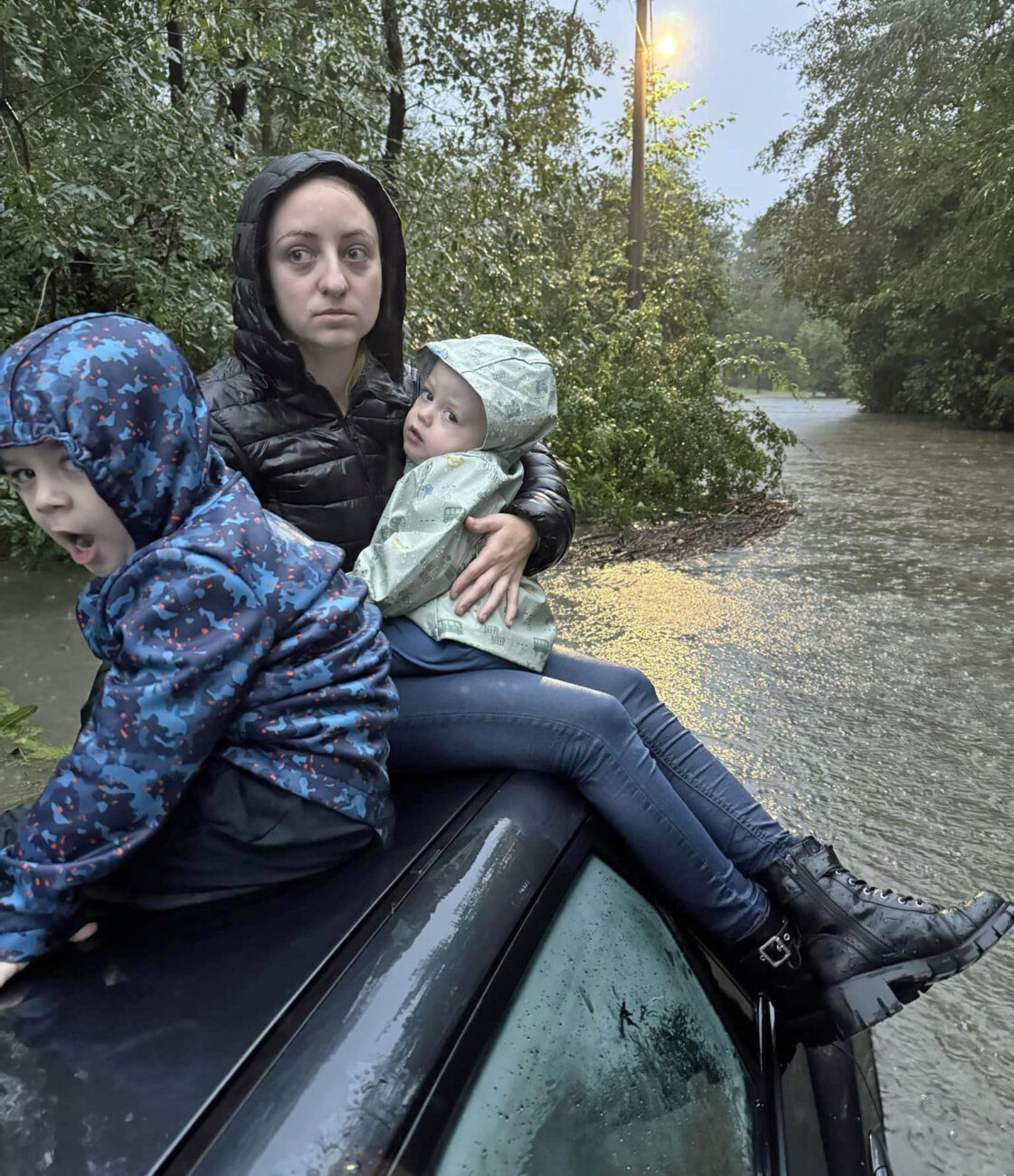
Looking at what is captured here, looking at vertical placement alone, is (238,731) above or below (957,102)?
below

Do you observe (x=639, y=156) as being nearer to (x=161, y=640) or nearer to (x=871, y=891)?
(x=871, y=891)

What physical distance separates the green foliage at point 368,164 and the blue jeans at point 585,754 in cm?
350

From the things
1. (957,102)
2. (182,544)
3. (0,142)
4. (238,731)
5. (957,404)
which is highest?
(957,102)

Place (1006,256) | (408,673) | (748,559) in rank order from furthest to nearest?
(1006,256) → (748,559) → (408,673)

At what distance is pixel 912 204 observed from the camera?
19.5 meters

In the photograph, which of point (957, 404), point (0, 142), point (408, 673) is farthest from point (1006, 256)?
point (408, 673)

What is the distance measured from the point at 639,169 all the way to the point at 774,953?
1344cm

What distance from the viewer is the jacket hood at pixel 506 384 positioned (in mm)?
1960

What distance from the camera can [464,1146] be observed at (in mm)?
843

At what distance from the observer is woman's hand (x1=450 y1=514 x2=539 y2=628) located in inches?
68.7

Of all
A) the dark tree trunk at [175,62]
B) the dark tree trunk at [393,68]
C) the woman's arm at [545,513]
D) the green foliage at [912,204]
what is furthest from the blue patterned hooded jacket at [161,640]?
the green foliage at [912,204]

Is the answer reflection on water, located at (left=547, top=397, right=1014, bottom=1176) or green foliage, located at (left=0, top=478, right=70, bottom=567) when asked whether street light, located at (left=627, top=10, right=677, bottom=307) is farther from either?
green foliage, located at (left=0, top=478, right=70, bottom=567)

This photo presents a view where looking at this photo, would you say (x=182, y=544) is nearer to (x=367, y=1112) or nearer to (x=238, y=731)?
(x=238, y=731)

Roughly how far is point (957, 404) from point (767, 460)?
14.9 meters
